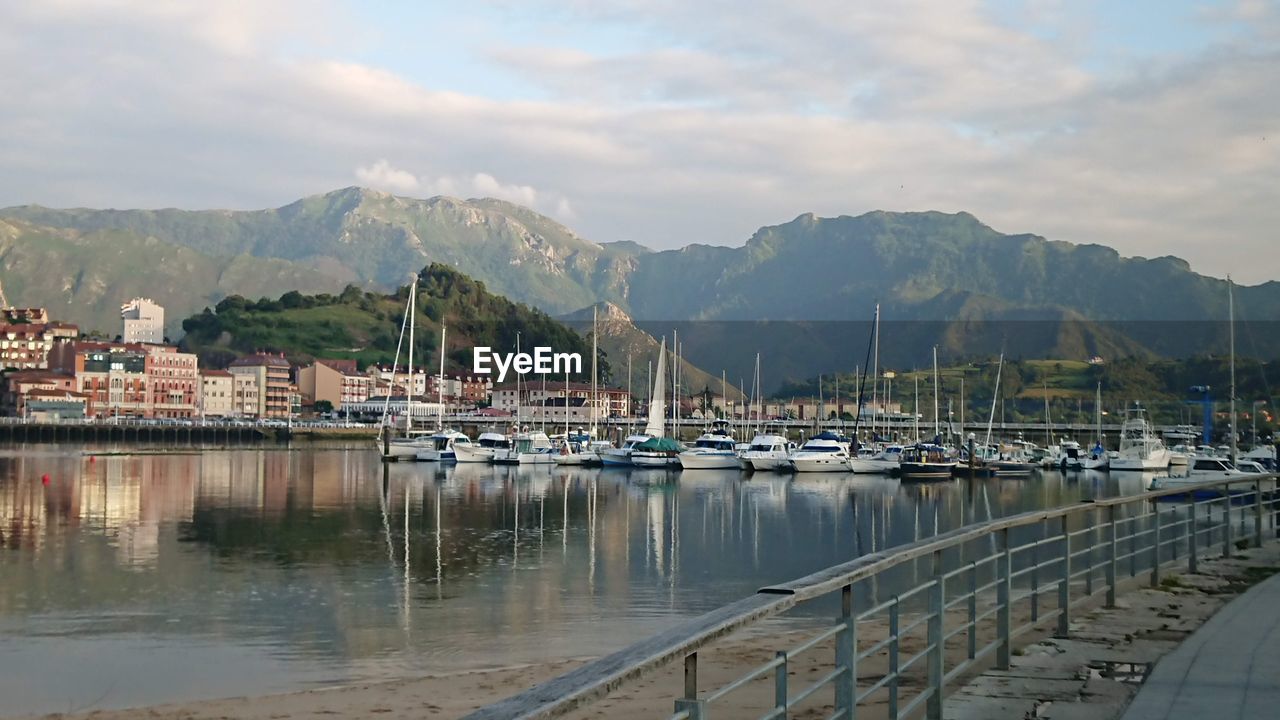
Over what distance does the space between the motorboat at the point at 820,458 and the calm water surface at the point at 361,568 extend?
55.7ft

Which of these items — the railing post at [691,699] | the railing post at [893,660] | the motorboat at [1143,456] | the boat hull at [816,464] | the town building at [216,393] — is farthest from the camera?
the town building at [216,393]

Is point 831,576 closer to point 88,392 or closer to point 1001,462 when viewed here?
point 1001,462

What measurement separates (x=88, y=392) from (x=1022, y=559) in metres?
176

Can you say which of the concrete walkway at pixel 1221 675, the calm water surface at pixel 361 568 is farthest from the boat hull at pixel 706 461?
the concrete walkway at pixel 1221 675

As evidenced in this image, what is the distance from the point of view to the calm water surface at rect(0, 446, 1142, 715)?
1748cm

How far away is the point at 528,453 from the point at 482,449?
4.61m

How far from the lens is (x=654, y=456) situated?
91.4 m

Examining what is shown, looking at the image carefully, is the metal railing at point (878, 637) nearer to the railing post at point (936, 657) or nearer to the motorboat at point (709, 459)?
the railing post at point (936, 657)

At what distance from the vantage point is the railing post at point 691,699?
4555 millimetres

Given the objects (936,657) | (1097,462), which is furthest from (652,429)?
(936,657)

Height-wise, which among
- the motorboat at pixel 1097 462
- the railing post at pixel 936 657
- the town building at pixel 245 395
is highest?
the town building at pixel 245 395

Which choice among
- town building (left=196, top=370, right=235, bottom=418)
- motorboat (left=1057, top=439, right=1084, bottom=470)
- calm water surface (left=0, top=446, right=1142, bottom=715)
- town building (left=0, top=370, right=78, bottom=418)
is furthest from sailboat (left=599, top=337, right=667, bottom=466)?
town building (left=196, top=370, right=235, bottom=418)

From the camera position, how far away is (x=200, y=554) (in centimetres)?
3138

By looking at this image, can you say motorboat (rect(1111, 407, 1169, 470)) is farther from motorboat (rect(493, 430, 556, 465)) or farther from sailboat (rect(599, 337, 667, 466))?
motorboat (rect(493, 430, 556, 465))
